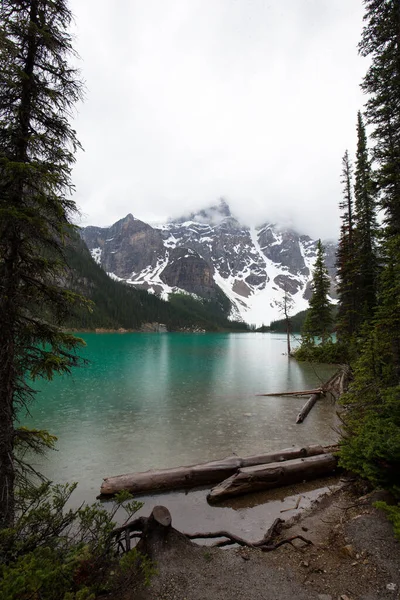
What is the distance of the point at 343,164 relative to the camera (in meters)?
30.7

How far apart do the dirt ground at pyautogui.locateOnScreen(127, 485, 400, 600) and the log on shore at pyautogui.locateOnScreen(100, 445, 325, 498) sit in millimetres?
3234

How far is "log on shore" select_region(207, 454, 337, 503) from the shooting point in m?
7.74

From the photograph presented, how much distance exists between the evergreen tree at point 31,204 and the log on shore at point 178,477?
130 inches

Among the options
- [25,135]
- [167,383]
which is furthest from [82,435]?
[167,383]

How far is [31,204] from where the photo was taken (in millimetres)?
5793

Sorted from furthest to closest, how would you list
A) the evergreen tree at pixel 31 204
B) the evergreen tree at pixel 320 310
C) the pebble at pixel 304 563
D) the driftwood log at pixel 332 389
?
the evergreen tree at pixel 320 310
the driftwood log at pixel 332 389
the evergreen tree at pixel 31 204
the pebble at pixel 304 563

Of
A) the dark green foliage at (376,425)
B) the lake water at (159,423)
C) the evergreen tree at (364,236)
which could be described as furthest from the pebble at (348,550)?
the evergreen tree at (364,236)

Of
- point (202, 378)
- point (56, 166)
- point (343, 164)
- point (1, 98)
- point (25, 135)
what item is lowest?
point (202, 378)

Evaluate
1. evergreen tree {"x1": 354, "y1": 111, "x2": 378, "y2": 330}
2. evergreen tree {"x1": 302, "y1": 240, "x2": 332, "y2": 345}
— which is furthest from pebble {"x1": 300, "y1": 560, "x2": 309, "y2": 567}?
evergreen tree {"x1": 302, "y1": 240, "x2": 332, "y2": 345}

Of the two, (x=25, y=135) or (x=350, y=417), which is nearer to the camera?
(x=25, y=135)

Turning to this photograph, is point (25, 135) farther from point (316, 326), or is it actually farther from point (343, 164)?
point (316, 326)

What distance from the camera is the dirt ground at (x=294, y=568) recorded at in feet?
13.4

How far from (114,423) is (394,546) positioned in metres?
12.6

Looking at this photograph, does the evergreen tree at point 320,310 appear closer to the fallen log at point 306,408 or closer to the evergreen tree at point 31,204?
the fallen log at point 306,408
